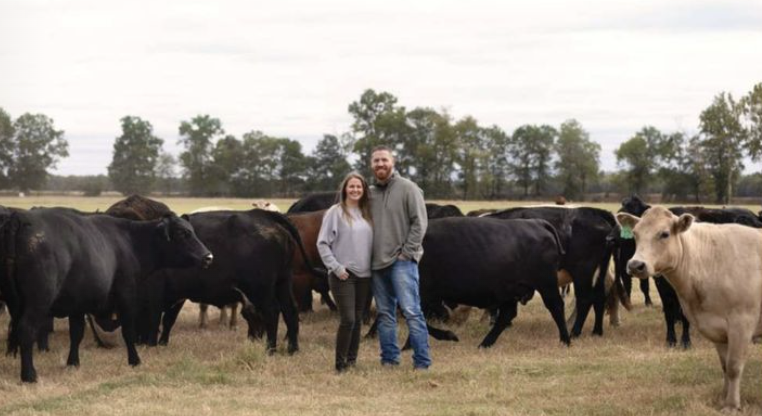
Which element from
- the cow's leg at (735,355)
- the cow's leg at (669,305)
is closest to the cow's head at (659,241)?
the cow's leg at (735,355)

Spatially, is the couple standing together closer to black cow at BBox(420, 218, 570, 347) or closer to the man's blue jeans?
the man's blue jeans

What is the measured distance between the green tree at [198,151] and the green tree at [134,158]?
172 inches

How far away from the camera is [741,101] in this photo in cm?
8450

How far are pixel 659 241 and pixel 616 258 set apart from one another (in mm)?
5097

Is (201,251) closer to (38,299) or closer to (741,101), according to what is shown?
(38,299)

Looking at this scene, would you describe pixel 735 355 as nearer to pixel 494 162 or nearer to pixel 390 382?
pixel 390 382

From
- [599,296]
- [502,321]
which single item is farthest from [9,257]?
[599,296]

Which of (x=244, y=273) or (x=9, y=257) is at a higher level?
(x=9, y=257)

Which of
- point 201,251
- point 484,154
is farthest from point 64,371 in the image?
point 484,154

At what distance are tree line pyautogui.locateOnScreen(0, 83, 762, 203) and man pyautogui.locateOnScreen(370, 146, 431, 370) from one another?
7806 cm

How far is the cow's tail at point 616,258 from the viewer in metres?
12.3

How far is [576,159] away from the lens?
106m

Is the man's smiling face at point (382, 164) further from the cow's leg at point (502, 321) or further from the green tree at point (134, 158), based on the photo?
the green tree at point (134, 158)

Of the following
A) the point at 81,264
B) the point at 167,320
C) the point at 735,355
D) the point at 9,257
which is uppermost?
the point at 9,257
